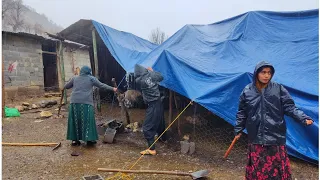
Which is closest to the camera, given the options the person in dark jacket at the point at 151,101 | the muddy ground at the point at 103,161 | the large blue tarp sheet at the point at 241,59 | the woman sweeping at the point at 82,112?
the muddy ground at the point at 103,161

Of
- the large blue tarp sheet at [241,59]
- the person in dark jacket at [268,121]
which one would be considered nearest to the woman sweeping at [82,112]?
the large blue tarp sheet at [241,59]

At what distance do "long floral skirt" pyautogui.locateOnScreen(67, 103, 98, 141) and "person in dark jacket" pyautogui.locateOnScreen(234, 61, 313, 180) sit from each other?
3022 millimetres

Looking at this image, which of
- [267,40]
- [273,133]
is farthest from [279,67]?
[273,133]

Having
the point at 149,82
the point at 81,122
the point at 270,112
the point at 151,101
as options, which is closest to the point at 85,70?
the point at 81,122

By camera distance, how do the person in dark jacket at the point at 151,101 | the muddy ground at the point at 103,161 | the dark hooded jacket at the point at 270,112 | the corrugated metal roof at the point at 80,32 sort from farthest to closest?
the corrugated metal roof at the point at 80,32
the person in dark jacket at the point at 151,101
the muddy ground at the point at 103,161
the dark hooded jacket at the point at 270,112

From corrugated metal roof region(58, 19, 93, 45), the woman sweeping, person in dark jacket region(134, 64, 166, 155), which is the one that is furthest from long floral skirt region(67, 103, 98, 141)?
corrugated metal roof region(58, 19, 93, 45)

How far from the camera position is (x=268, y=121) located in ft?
7.72

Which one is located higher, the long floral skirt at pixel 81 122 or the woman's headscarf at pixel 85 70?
the woman's headscarf at pixel 85 70

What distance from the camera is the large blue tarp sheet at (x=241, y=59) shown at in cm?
379

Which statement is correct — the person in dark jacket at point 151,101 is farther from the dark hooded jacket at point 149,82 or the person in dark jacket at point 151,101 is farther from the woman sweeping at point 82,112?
the woman sweeping at point 82,112

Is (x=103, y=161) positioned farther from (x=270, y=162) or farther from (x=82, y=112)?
(x=270, y=162)

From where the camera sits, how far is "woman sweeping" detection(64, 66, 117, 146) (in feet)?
15.0

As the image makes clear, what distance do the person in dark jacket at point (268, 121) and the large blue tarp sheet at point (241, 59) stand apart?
153 centimetres

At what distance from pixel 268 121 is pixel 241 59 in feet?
9.31
